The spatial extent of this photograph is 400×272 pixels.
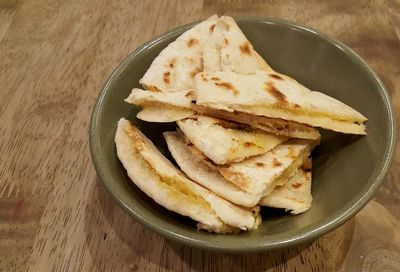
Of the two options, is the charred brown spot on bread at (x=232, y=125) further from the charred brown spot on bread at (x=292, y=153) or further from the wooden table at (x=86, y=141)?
the wooden table at (x=86, y=141)

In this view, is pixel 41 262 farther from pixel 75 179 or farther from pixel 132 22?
pixel 132 22

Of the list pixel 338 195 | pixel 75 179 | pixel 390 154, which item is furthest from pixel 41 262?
pixel 390 154

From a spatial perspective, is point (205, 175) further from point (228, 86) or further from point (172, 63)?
point (172, 63)

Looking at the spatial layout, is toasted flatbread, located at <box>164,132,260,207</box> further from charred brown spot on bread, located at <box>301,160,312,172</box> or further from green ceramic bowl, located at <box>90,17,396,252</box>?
charred brown spot on bread, located at <box>301,160,312,172</box>

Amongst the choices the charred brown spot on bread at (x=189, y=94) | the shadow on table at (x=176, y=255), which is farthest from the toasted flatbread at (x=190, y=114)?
the shadow on table at (x=176, y=255)

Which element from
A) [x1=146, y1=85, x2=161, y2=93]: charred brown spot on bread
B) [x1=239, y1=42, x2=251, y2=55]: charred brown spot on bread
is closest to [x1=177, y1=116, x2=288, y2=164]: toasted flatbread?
[x1=146, y1=85, x2=161, y2=93]: charred brown spot on bread

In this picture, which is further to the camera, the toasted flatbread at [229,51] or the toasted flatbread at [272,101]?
the toasted flatbread at [229,51]

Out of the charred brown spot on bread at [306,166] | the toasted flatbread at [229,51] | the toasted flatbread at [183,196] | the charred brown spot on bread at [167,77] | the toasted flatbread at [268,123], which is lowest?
the toasted flatbread at [183,196]
